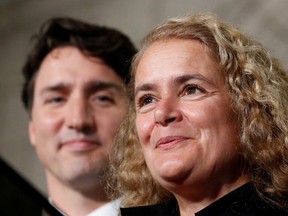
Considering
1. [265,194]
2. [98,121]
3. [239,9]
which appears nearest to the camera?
[265,194]

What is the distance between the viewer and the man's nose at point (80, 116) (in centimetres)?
270

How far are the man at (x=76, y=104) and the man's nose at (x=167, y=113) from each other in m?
0.78

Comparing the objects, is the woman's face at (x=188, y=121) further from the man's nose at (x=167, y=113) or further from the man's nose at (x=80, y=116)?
the man's nose at (x=80, y=116)

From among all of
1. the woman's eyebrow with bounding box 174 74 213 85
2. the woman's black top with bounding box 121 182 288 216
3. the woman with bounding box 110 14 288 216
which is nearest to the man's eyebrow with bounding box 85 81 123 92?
the woman with bounding box 110 14 288 216

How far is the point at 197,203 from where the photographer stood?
5.81ft

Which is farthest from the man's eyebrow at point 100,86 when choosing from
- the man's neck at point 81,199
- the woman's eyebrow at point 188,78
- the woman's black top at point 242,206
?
the woman's black top at point 242,206

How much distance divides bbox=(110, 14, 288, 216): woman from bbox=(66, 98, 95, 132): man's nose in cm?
77

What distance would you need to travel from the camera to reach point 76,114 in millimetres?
2729

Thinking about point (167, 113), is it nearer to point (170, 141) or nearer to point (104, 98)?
point (170, 141)

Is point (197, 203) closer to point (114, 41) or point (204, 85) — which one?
point (204, 85)

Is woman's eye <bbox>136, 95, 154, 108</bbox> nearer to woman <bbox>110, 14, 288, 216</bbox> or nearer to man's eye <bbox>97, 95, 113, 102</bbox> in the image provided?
woman <bbox>110, 14, 288, 216</bbox>

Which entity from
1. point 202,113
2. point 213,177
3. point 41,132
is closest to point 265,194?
point 213,177

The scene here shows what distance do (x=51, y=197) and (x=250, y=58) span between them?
120 cm

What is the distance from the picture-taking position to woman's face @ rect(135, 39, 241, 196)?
175cm
